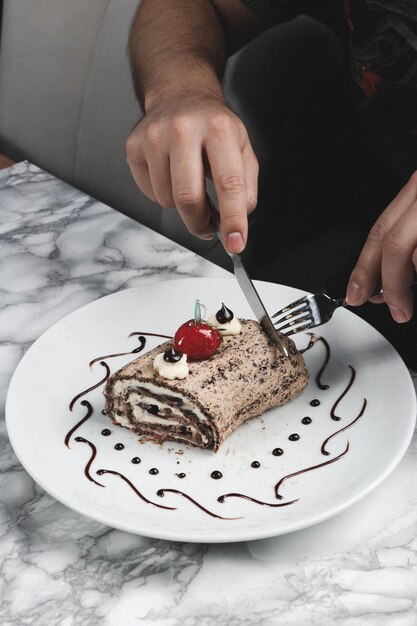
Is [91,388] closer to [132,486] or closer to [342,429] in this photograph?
[132,486]

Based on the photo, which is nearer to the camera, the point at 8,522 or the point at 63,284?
the point at 8,522

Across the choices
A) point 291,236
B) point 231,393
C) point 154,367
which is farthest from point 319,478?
point 291,236

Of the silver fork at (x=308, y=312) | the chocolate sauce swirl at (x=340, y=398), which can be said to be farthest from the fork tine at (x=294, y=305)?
the chocolate sauce swirl at (x=340, y=398)

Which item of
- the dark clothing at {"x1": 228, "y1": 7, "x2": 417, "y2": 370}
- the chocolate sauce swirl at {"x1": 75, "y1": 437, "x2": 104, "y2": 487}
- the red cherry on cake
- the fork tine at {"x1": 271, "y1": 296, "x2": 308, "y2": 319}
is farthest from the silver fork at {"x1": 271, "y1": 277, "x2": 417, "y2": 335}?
the dark clothing at {"x1": 228, "y1": 7, "x2": 417, "y2": 370}

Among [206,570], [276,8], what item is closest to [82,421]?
[206,570]

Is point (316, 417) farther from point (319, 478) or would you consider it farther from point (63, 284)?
point (63, 284)

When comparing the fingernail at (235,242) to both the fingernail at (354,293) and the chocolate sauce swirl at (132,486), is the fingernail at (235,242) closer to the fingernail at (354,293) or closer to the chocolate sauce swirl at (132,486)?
the fingernail at (354,293)
